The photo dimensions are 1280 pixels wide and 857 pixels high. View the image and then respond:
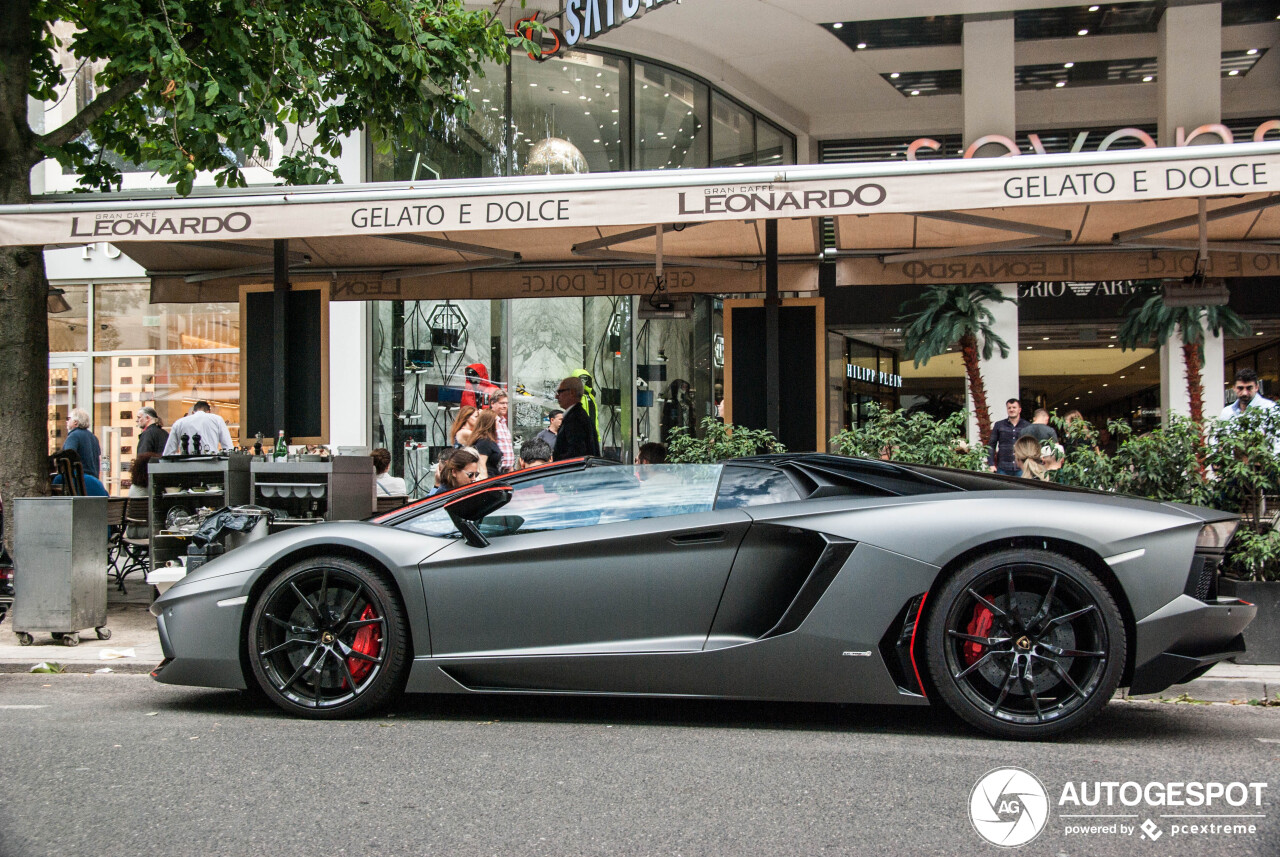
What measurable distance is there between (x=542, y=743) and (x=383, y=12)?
6.41 metres

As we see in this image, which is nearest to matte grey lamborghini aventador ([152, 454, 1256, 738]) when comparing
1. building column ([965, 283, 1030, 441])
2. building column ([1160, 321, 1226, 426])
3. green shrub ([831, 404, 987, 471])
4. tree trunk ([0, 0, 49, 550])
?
green shrub ([831, 404, 987, 471])

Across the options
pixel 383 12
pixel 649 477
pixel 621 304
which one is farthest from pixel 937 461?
pixel 621 304

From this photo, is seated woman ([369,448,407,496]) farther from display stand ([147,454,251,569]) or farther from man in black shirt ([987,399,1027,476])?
man in black shirt ([987,399,1027,476])

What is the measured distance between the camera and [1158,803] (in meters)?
3.18

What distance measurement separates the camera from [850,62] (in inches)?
619

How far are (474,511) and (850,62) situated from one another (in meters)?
13.5

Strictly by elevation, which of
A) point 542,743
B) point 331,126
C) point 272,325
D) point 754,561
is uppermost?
point 331,126

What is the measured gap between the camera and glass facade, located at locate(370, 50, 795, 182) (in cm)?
1400

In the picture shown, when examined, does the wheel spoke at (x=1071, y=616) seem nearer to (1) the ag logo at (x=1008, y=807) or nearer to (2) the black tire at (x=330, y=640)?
(1) the ag logo at (x=1008, y=807)

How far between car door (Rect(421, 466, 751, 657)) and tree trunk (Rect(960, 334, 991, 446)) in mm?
12822

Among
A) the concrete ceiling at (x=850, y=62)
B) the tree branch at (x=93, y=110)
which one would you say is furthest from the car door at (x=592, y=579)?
the concrete ceiling at (x=850, y=62)

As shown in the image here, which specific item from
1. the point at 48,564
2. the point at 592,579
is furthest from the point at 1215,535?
the point at 48,564

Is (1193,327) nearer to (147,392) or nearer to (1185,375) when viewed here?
(1185,375)

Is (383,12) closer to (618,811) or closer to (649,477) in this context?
(649,477)
